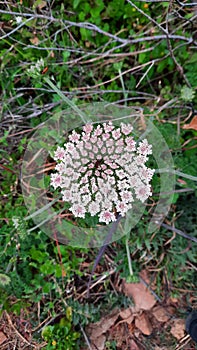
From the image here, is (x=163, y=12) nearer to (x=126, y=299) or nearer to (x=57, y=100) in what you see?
(x=57, y=100)

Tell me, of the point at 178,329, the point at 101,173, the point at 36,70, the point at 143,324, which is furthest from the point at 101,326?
the point at 36,70

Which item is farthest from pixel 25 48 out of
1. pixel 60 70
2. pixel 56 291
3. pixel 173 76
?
pixel 56 291

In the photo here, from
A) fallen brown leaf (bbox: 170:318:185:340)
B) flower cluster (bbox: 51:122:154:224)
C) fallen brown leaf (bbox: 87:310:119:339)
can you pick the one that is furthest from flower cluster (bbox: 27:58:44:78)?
fallen brown leaf (bbox: 170:318:185:340)

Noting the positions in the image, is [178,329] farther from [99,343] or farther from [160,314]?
[99,343]

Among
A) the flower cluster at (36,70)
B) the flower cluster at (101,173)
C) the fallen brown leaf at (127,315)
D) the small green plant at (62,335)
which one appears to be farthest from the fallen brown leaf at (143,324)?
the flower cluster at (36,70)

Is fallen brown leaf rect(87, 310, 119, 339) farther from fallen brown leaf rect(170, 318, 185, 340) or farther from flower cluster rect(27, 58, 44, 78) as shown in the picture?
flower cluster rect(27, 58, 44, 78)

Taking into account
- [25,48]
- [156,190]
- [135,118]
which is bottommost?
[156,190]
